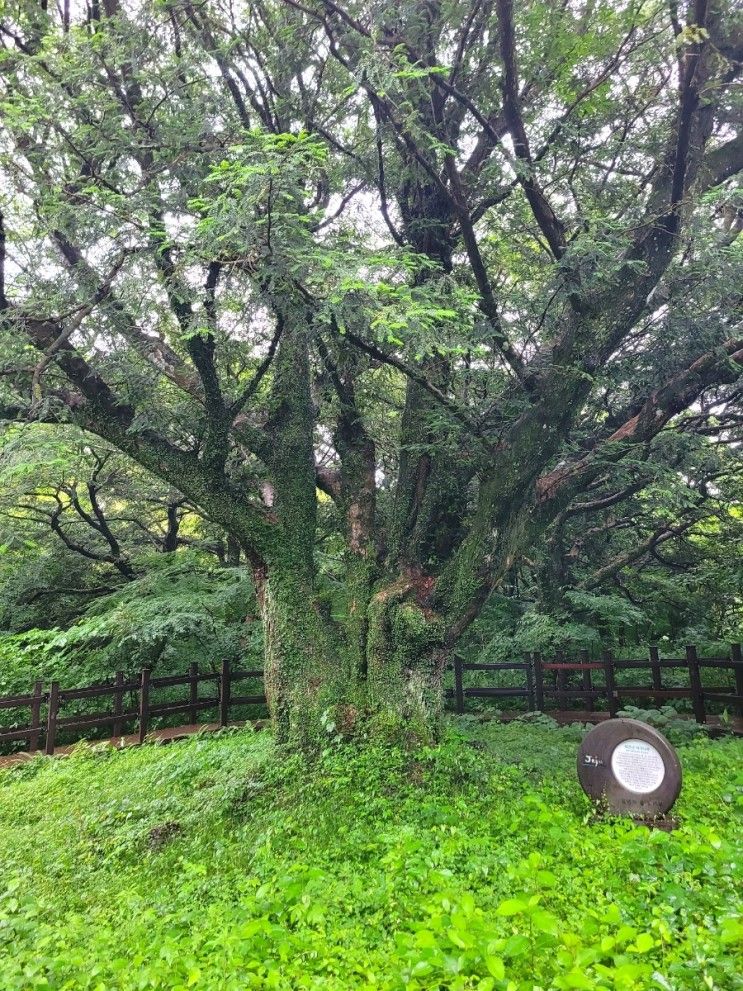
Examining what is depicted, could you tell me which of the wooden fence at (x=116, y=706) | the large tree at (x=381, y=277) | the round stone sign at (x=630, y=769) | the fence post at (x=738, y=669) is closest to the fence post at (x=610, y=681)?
the fence post at (x=738, y=669)

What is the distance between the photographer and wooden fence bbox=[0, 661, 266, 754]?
364 inches

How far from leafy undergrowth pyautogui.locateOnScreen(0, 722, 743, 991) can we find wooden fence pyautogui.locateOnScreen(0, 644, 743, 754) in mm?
2434

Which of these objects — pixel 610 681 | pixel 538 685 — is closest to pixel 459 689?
pixel 538 685

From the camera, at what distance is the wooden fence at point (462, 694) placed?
9289 mm

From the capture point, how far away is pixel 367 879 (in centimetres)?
399

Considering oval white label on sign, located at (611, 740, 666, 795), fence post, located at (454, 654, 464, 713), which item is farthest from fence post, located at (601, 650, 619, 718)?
oval white label on sign, located at (611, 740, 666, 795)

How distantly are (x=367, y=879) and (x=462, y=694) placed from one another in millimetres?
7266

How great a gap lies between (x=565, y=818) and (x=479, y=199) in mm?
6305

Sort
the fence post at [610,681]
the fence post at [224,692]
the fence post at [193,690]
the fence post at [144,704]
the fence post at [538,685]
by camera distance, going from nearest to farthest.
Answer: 1. the fence post at [144,704]
2. the fence post at [610,681]
3. the fence post at [224,692]
4. the fence post at [193,690]
5. the fence post at [538,685]

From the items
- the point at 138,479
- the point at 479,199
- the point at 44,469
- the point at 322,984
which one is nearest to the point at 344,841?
the point at 322,984

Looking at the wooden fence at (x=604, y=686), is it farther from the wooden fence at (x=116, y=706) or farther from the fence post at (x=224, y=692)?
the wooden fence at (x=116, y=706)

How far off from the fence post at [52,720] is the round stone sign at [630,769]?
789cm

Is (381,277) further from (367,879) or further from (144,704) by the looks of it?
(144,704)

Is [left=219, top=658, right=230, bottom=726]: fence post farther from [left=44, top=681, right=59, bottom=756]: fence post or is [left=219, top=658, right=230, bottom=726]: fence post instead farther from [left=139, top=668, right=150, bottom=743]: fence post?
[left=44, top=681, right=59, bottom=756]: fence post
